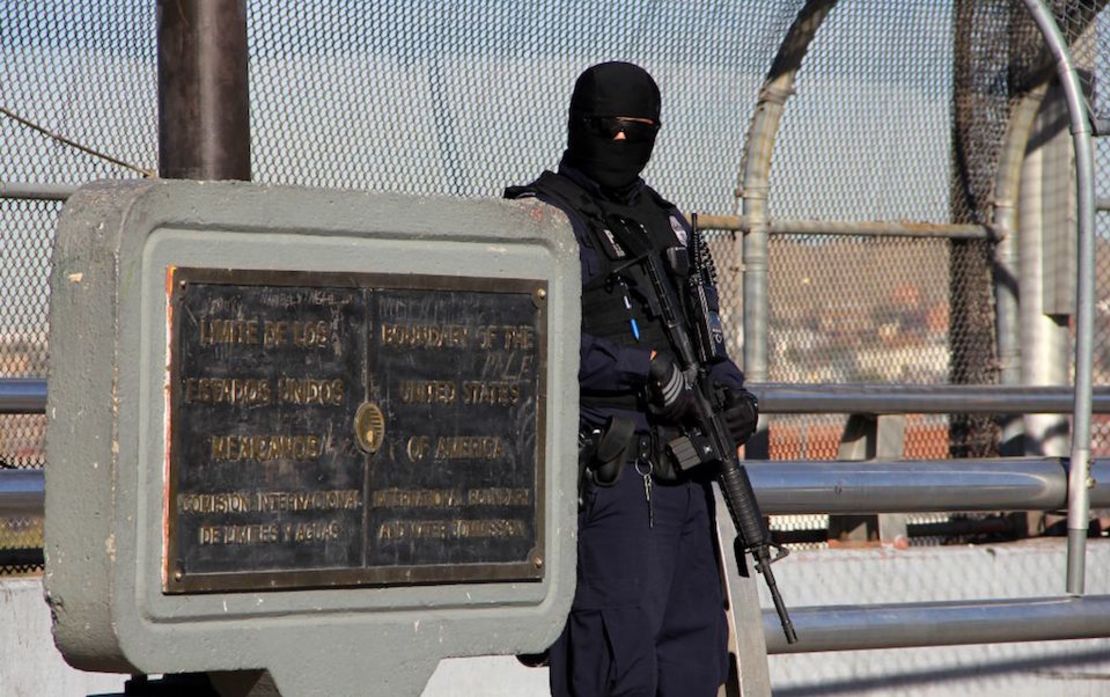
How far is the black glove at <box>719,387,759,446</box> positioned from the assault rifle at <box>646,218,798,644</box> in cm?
2

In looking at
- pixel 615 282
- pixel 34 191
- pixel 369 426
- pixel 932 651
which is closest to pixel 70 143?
pixel 34 191

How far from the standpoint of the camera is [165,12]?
417cm

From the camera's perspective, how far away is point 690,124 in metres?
6.46

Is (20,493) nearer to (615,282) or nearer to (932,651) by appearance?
(615,282)

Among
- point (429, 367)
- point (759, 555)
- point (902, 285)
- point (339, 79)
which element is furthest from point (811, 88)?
point (429, 367)

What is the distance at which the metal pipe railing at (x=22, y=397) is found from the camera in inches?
209

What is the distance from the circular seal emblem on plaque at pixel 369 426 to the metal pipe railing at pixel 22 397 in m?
1.70

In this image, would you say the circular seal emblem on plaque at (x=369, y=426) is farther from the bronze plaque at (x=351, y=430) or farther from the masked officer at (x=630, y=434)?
the masked officer at (x=630, y=434)

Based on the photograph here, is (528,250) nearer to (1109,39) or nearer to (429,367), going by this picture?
(429,367)

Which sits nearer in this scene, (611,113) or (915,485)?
(611,113)

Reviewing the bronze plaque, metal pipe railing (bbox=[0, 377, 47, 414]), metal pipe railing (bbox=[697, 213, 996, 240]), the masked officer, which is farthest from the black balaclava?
metal pipe railing (bbox=[0, 377, 47, 414])

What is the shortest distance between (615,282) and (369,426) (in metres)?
0.91

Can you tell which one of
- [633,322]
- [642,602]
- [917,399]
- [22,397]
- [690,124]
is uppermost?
[690,124]

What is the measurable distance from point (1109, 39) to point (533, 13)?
2.14 metres
